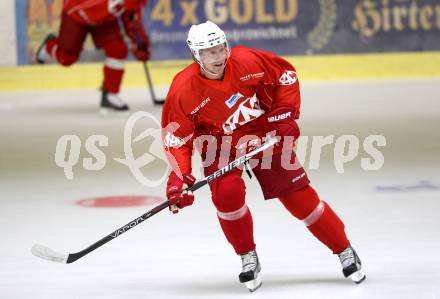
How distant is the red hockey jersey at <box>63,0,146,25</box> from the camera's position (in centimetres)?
895

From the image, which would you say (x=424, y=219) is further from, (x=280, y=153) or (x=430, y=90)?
(x=430, y=90)

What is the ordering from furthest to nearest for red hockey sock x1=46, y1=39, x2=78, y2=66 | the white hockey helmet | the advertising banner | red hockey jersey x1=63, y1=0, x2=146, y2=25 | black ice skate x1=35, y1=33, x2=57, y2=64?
the advertising banner < black ice skate x1=35, y1=33, x2=57, y2=64 < red hockey sock x1=46, y1=39, x2=78, y2=66 < red hockey jersey x1=63, y1=0, x2=146, y2=25 < the white hockey helmet

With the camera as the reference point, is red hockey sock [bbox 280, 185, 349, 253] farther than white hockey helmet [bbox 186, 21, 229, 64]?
Yes

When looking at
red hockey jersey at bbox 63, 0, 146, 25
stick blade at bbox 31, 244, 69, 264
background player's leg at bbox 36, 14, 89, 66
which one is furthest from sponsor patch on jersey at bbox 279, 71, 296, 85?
background player's leg at bbox 36, 14, 89, 66

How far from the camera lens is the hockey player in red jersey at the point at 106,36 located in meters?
9.03

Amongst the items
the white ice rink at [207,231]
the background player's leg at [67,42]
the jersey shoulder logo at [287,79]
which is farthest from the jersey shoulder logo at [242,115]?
the background player's leg at [67,42]

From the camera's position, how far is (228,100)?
390 cm

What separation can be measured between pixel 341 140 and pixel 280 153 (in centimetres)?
376

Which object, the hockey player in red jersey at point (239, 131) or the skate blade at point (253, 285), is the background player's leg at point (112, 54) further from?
the skate blade at point (253, 285)

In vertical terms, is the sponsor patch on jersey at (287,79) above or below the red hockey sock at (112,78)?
above

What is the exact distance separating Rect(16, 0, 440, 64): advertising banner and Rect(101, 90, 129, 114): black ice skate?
5.82 feet

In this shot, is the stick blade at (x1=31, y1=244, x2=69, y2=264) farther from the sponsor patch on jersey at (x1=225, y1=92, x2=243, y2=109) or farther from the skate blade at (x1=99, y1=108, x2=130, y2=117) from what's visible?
the skate blade at (x1=99, y1=108, x2=130, y2=117)

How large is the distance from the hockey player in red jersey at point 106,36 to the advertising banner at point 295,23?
1626mm

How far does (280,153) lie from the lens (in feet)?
13.0
